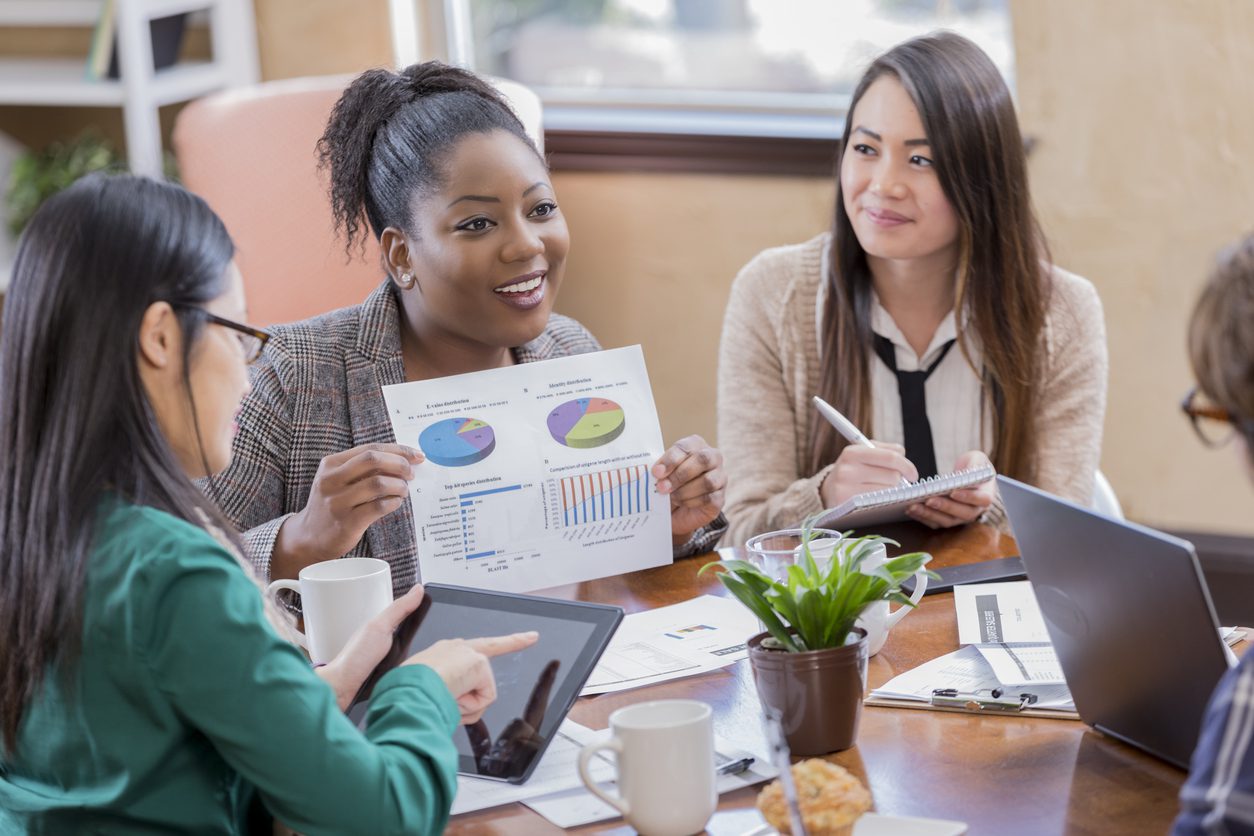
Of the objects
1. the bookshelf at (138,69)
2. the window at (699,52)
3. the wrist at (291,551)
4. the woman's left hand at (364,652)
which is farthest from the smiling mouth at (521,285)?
the bookshelf at (138,69)

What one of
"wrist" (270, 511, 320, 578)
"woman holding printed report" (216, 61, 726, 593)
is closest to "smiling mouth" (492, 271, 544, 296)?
"woman holding printed report" (216, 61, 726, 593)

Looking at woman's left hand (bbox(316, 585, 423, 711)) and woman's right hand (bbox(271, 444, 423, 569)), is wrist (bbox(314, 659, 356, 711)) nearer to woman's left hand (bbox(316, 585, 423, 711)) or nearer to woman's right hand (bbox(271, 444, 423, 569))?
woman's left hand (bbox(316, 585, 423, 711))

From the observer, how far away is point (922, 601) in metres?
1.58

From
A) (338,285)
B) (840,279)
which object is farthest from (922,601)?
(338,285)

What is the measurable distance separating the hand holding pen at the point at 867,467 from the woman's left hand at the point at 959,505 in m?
0.05

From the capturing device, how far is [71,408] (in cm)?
105

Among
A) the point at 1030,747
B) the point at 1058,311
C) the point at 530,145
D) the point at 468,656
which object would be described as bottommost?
the point at 1030,747

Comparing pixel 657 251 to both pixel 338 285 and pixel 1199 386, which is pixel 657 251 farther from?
pixel 1199 386

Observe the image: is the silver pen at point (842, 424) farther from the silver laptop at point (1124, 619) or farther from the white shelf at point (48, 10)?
the white shelf at point (48, 10)

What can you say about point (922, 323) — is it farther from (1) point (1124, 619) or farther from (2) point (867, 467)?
(1) point (1124, 619)

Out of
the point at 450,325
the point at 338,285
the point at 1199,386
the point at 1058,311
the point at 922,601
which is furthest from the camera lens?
the point at 338,285

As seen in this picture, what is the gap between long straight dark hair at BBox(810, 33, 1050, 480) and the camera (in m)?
2.10

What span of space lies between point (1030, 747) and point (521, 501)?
2.19 ft

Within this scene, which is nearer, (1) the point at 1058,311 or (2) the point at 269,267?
(1) the point at 1058,311
